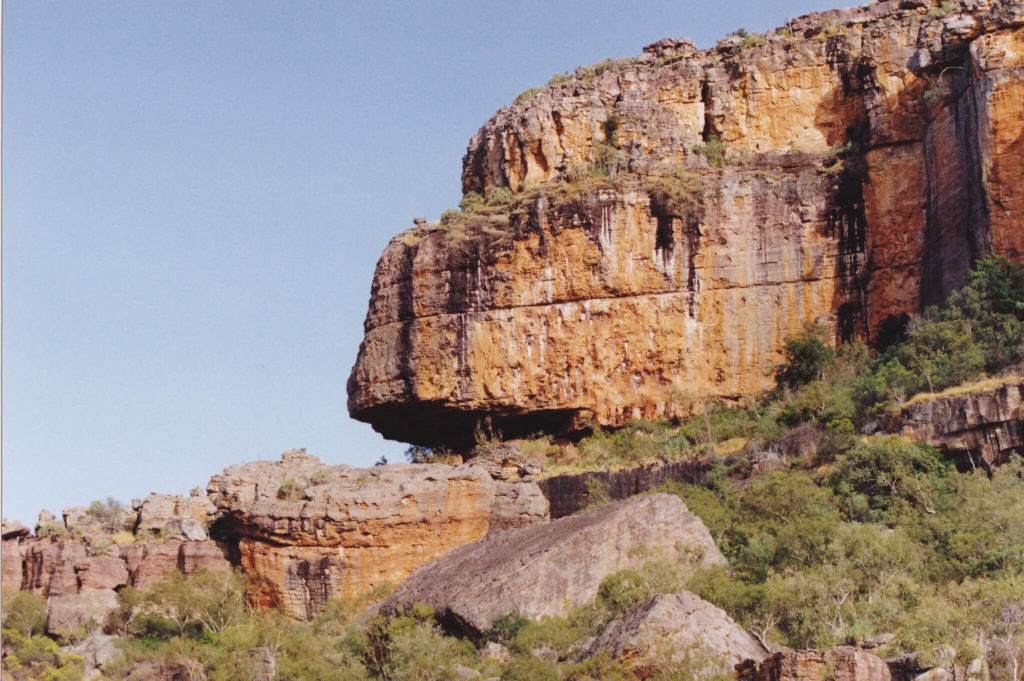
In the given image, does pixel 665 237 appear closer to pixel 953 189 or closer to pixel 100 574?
pixel 953 189

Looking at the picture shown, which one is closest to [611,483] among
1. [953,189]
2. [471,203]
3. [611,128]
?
[953,189]

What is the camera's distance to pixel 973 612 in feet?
82.1

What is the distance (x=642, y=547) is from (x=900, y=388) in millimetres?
8312

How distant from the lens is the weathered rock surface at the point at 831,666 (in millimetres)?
22641

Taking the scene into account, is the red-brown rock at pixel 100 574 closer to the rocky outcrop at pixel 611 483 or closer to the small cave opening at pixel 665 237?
the rocky outcrop at pixel 611 483

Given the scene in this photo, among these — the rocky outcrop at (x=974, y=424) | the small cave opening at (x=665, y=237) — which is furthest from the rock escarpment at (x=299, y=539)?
the rocky outcrop at (x=974, y=424)

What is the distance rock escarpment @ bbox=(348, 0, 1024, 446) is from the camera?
43156 millimetres

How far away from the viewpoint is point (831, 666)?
22.8 metres

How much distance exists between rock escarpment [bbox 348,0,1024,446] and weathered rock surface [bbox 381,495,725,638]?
411 inches

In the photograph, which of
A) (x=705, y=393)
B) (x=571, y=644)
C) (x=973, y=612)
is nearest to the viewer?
(x=973, y=612)

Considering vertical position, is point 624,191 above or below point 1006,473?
above

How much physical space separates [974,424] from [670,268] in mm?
12577

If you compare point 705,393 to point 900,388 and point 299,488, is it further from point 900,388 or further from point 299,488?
point 299,488

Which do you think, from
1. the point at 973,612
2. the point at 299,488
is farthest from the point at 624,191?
the point at 973,612
